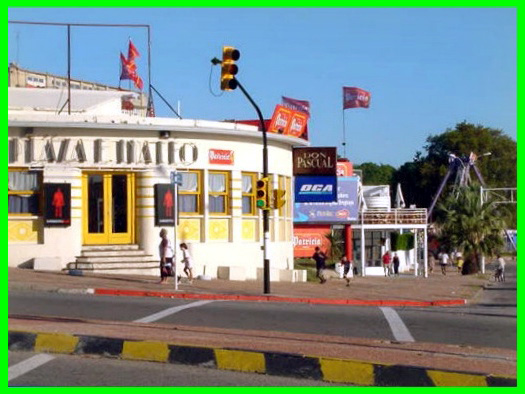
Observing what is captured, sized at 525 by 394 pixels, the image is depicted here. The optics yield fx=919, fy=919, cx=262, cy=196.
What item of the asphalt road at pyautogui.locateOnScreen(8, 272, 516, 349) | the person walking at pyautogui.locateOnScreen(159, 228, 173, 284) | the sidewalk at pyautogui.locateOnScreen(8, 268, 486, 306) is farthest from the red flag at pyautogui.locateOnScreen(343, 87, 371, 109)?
the asphalt road at pyautogui.locateOnScreen(8, 272, 516, 349)

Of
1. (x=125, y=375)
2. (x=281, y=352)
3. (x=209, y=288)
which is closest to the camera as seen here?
(x=125, y=375)

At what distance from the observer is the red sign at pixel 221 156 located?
30.4 meters

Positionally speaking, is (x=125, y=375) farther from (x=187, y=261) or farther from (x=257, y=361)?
(x=187, y=261)

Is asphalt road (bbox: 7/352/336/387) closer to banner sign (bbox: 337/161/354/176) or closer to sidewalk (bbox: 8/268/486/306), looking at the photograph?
sidewalk (bbox: 8/268/486/306)

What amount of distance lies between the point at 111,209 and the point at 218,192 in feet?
11.9

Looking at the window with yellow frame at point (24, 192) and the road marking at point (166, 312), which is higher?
the window with yellow frame at point (24, 192)

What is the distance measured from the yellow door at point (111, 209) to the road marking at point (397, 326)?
37.4 feet

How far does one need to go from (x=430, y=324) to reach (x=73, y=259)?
13969 millimetres

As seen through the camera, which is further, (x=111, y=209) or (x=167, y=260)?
(x=111, y=209)

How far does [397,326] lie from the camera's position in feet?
55.2

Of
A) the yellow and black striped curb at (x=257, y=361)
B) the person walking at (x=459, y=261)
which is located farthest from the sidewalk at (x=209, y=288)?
the person walking at (x=459, y=261)

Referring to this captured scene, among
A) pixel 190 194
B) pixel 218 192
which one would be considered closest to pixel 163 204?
pixel 190 194

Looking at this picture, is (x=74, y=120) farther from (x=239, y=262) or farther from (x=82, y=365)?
(x=82, y=365)

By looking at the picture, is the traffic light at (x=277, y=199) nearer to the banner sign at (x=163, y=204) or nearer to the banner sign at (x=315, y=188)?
the banner sign at (x=163, y=204)
